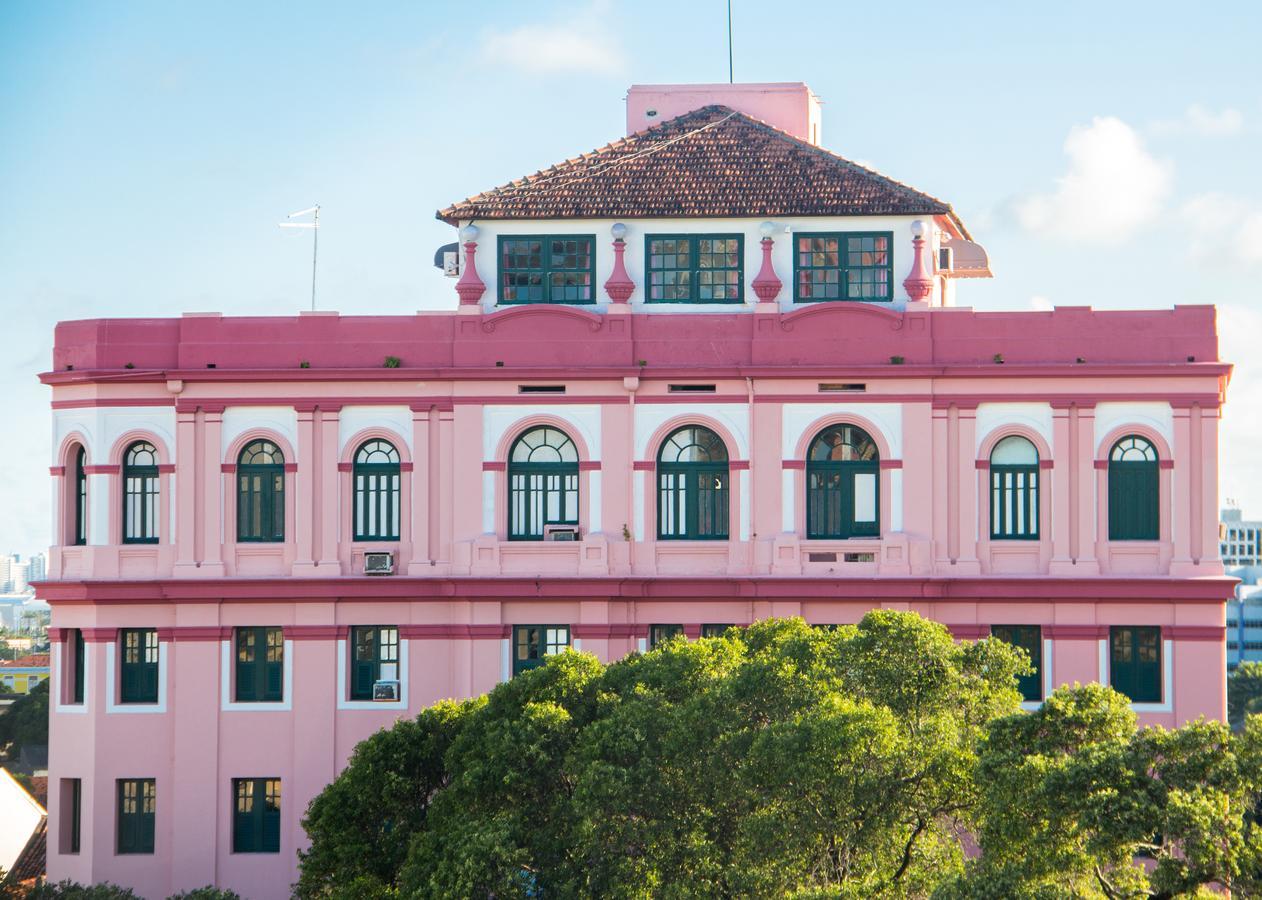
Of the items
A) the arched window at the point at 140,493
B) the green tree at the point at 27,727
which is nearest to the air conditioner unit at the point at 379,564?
the arched window at the point at 140,493

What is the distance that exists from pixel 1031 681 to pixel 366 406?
56.0 ft

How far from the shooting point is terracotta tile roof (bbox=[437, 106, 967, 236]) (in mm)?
52062

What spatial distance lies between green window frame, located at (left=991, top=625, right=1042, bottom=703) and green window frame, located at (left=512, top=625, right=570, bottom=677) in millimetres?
10200

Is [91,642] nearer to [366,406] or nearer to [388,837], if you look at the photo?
[366,406]

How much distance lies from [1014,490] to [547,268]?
12576mm

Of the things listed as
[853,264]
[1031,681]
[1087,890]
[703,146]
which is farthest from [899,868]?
[703,146]

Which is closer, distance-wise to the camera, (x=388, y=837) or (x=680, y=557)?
(x=388, y=837)

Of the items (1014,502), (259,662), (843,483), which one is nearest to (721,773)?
(843,483)

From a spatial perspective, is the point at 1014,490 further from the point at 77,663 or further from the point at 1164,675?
the point at 77,663

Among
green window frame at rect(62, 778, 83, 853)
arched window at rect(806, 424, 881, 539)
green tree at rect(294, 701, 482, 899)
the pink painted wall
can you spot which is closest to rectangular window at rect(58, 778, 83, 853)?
green window frame at rect(62, 778, 83, 853)

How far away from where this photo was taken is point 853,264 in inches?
2057

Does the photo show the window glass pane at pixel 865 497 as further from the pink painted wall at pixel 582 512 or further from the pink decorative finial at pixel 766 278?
the pink decorative finial at pixel 766 278

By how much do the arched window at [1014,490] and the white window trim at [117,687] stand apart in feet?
65.5

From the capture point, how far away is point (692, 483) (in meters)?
51.2
